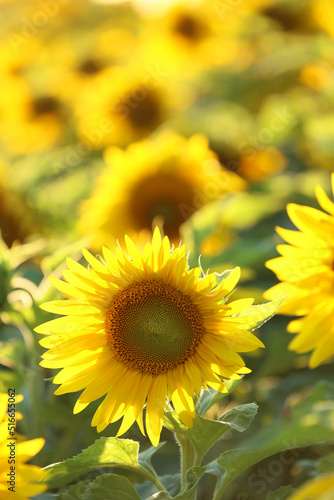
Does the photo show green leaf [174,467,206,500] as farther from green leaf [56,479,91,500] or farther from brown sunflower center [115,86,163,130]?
brown sunflower center [115,86,163,130]

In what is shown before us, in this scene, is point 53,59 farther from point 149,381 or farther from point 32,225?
point 149,381

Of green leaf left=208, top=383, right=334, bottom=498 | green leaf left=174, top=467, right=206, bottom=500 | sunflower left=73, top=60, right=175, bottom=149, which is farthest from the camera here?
sunflower left=73, top=60, right=175, bottom=149

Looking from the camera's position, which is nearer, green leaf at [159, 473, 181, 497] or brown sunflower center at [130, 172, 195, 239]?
green leaf at [159, 473, 181, 497]

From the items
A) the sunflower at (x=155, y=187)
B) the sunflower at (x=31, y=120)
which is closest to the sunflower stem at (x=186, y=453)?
the sunflower at (x=155, y=187)

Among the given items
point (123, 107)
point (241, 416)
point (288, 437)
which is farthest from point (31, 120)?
point (288, 437)

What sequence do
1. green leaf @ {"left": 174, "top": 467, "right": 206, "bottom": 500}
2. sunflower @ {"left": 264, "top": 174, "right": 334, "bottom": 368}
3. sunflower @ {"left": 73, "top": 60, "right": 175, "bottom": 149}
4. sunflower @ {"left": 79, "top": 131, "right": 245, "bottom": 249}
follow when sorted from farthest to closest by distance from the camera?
sunflower @ {"left": 73, "top": 60, "right": 175, "bottom": 149} → sunflower @ {"left": 79, "top": 131, "right": 245, "bottom": 249} → sunflower @ {"left": 264, "top": 174, "right": 334, "bottom": 368} → green leaf @ {"left": 174, "top": 467, "right": 206, "bottom": 500}

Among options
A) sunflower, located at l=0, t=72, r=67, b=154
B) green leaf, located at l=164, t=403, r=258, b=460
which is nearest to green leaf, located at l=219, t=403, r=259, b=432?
green leaf, located at l=164, t=403, r=258, b=460

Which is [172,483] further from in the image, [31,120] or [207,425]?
[31,120]
